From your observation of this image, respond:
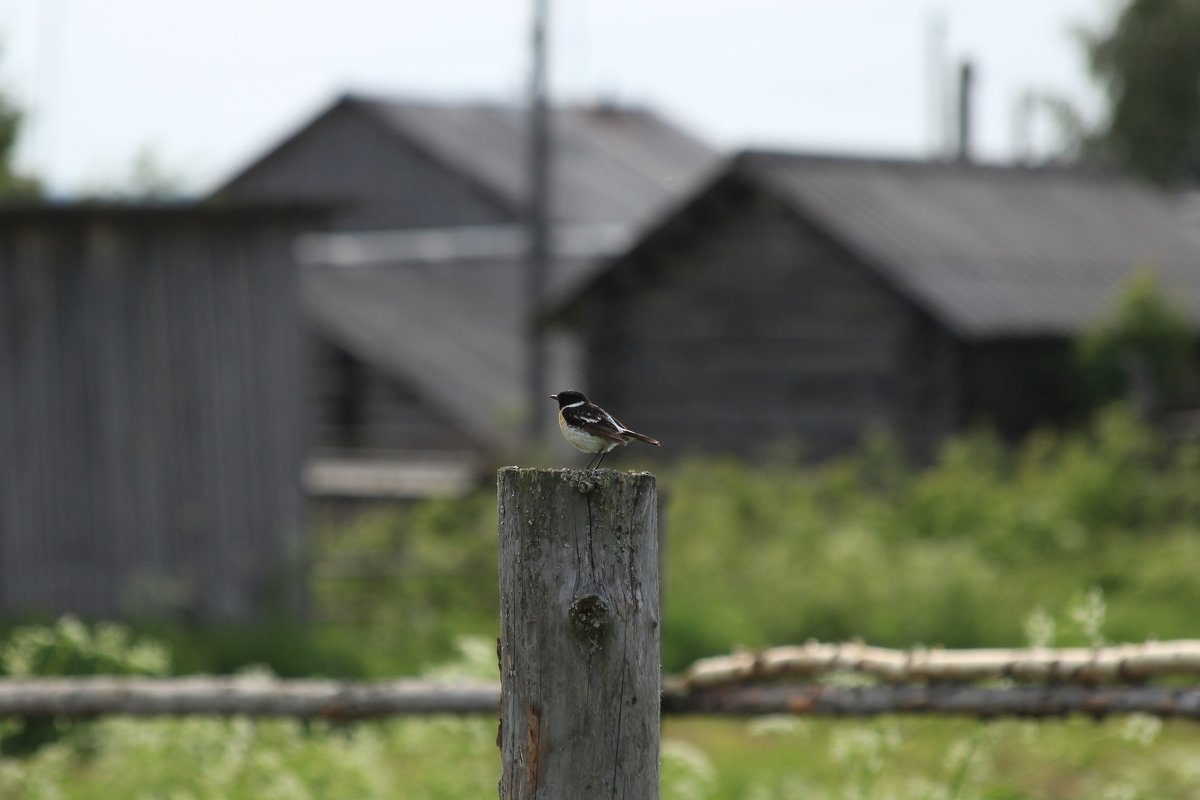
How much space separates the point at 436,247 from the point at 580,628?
103 ft

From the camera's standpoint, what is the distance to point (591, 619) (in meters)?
3.25

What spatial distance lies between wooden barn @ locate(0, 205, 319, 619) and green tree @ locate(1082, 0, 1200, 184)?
Answer: 137 ft

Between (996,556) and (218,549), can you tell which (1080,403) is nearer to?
(996,556)

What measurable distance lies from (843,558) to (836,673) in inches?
260

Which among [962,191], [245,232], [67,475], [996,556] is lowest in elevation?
[996,556]

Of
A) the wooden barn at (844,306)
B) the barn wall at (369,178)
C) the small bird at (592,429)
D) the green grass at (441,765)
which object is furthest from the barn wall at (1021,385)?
the barn wall at (369,178)

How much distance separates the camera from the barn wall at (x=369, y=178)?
34844mm

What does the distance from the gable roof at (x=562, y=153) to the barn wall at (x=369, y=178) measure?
23 cm

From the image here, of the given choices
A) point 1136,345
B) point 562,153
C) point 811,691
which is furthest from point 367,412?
point 811,691

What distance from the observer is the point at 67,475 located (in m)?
10.8

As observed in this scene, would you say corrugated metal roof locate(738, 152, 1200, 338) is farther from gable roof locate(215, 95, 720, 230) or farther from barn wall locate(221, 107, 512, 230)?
barn wall locate(221, 107, 512, 230)

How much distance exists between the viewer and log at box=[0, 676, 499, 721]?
18.7 ft

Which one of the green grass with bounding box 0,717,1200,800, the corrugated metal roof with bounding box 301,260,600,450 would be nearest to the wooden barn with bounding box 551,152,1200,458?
the corrugated metal roof with bounding box 301,260,600,450

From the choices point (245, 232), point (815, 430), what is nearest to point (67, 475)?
point (245, 232)
